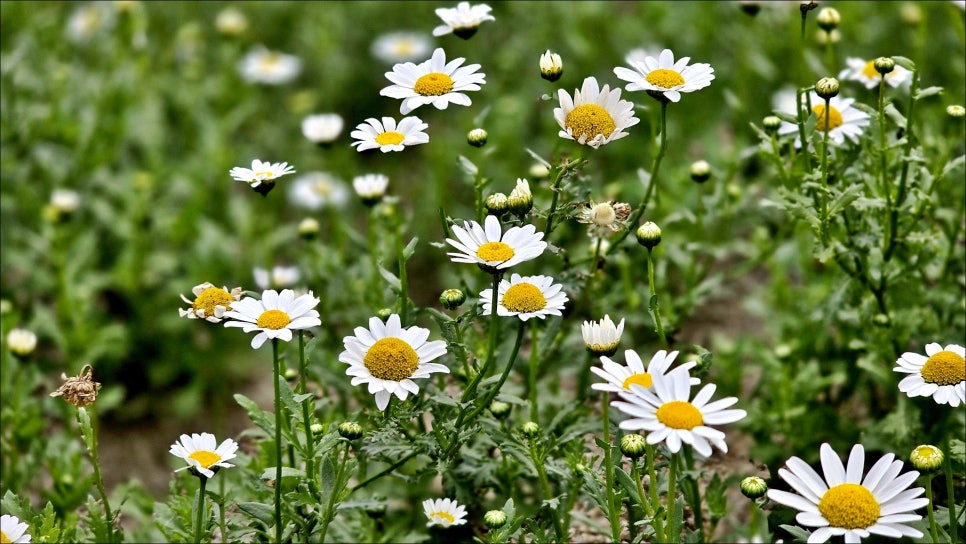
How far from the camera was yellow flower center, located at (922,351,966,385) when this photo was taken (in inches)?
86.0

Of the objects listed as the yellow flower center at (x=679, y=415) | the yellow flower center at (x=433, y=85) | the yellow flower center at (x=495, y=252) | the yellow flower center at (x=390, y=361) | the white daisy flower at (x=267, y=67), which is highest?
the white daisy flower at (x=267, y=67)

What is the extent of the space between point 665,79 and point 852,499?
930mm

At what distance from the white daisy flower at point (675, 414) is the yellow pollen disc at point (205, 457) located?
0.83 m

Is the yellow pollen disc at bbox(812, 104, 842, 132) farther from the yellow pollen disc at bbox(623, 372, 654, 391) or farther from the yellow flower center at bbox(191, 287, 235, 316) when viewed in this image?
the yellow flower center at bbox(191, 287, 235, 316)

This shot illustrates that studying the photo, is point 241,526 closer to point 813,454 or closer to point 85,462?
point 85,462

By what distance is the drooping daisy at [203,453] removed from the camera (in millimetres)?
2154

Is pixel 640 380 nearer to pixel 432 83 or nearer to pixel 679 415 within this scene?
pixel 679 415

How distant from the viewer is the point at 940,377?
219cm

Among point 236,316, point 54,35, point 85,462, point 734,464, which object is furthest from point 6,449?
point 54,35

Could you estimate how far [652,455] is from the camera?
2150 mm

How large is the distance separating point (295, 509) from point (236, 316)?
1.74 feet

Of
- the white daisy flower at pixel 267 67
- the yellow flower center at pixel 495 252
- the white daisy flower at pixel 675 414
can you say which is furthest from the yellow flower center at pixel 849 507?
the white daisy flower at pixel 267 67

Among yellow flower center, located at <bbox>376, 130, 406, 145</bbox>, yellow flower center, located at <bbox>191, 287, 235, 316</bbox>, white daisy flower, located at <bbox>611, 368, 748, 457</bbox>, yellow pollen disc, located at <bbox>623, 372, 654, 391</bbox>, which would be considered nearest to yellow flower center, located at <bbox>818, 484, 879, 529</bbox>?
white daisy flower, located at <bbox>611, 368, 748, 457</bbox>

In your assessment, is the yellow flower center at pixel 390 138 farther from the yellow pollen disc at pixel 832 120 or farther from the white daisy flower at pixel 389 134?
the yellow pollen disc at pixel 832 120
